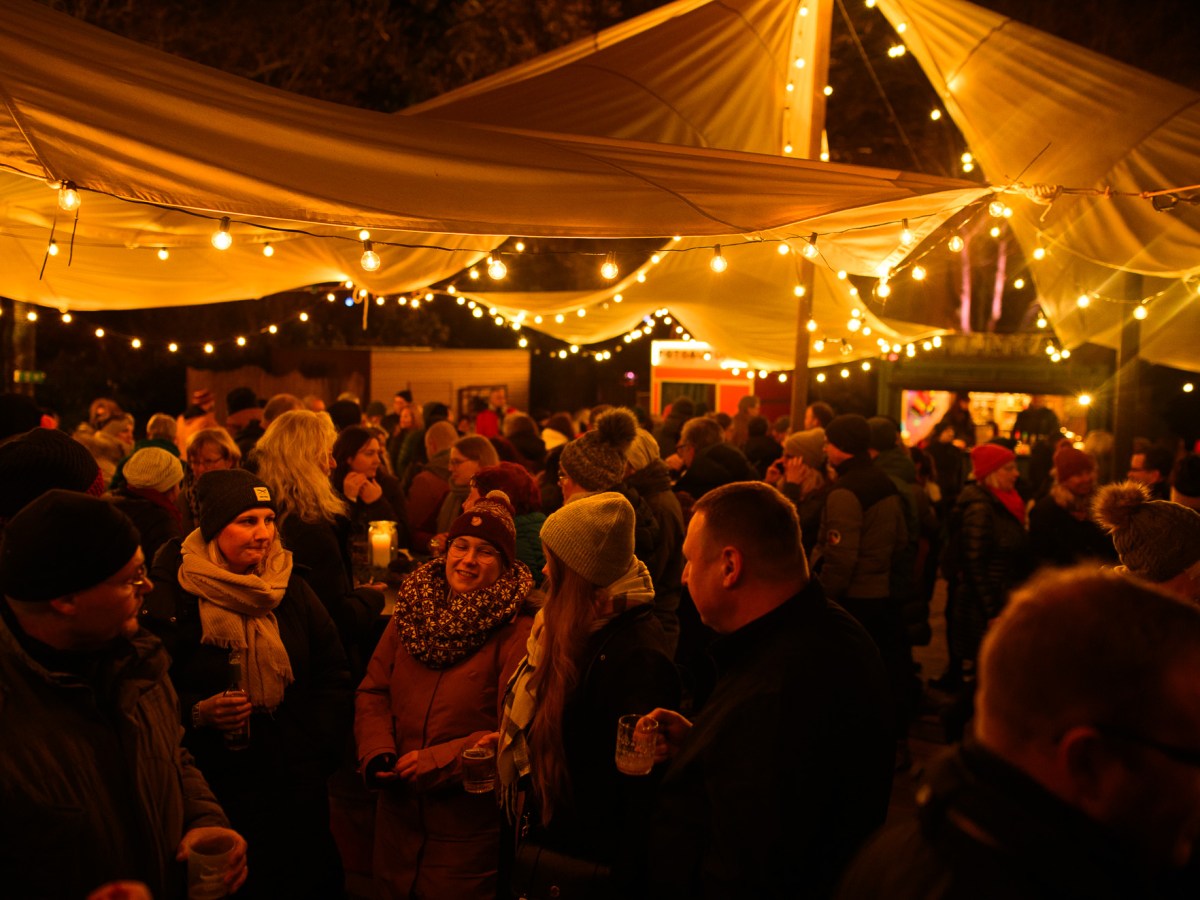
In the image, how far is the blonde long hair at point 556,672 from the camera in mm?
2688

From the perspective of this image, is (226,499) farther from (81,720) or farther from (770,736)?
(770,736)

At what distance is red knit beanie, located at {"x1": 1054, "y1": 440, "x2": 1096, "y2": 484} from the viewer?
5875 mm

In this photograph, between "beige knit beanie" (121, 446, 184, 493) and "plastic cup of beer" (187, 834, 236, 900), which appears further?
"beige knit beanie" (121, 446, 184, 493)

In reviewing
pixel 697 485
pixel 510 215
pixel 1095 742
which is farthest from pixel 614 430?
pixel 1095 742

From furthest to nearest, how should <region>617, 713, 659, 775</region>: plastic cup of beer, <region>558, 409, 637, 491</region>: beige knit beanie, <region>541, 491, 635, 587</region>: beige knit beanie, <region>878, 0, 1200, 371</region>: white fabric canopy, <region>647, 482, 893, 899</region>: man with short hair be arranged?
<region>878, 0, 1200, 371</region>: white fabric canopy
<region>558, 409, 637, 491</region>: beige knit beanie
<region>541, 491, 635, 587</region>: beige knit beanie
<region>617, 713, 659, 775</region>: plastic cup of beer
<region>647, 482, 893, 899</region>: man with short hair

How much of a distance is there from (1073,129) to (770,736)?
15.2 feet

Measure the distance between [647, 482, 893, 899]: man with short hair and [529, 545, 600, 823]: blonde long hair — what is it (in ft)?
1.80

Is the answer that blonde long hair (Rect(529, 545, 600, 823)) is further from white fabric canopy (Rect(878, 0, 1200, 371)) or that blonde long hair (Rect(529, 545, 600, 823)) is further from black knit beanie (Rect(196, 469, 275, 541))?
white fabric canopy (Rect(878, 0, 1200, 371))

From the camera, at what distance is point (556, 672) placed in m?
2.74

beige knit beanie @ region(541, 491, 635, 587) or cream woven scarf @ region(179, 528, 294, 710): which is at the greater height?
beige knit beanie @ region(541, 491, 635, 587)

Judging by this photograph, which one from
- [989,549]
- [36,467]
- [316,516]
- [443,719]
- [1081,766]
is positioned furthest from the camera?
[989,549]

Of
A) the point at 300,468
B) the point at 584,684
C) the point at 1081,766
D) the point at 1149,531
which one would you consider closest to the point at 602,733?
the point at 584,684

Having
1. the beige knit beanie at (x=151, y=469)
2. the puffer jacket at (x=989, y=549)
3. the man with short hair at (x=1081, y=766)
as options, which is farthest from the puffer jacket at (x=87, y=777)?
the puffer jacket at (x=989, y=549)

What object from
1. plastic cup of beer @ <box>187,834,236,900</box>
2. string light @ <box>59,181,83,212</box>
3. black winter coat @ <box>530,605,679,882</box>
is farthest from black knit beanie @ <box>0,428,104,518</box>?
black winter coat @ <box>530,605,679,882</box>
